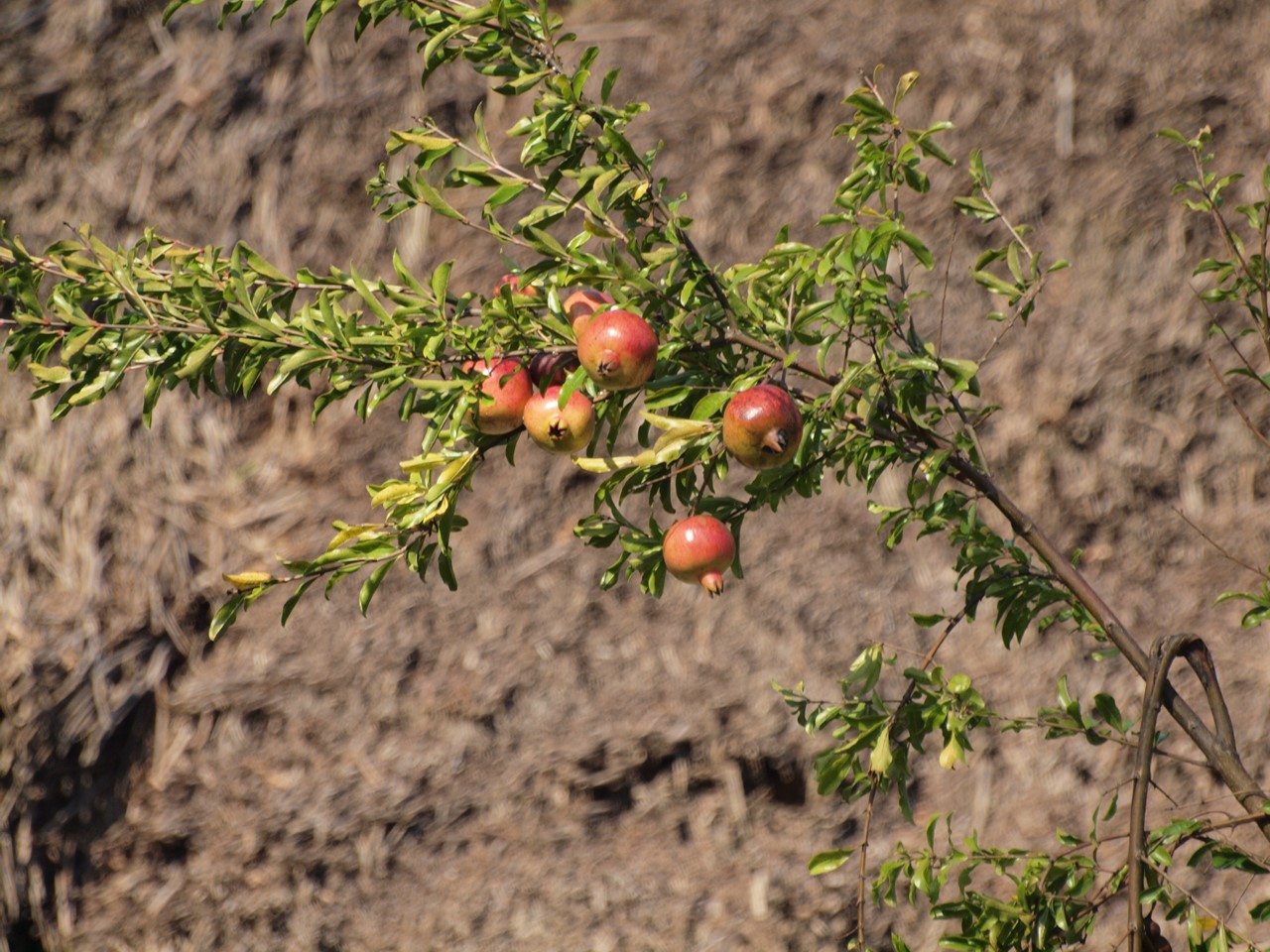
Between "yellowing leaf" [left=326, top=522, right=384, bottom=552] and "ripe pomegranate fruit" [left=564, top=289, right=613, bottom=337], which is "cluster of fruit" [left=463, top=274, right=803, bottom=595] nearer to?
"ripe pomegranate fruit" [left=564, top=289, right=613, bottom=337]

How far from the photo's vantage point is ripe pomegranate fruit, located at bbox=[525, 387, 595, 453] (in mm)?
1061

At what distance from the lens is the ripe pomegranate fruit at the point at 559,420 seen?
1.06m

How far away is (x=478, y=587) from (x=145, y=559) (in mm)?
857

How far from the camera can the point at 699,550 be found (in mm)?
1074

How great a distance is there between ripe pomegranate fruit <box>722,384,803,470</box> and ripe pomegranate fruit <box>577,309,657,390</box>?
88 millimetres

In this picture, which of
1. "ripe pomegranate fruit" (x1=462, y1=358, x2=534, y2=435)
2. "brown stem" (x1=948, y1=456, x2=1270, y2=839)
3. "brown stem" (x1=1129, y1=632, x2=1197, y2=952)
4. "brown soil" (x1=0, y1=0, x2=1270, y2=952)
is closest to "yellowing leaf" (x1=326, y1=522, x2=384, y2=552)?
"ripe pomegranate fruit" (x1=462, y1=358, x2=534, y2=435)

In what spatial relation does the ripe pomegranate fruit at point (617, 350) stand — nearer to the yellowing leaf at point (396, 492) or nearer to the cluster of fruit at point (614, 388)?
the cluster of fruit at point (614, 388)

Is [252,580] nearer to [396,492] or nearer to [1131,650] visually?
[396,492]

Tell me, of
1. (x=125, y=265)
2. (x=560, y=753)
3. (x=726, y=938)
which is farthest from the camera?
(x=560, y=753)

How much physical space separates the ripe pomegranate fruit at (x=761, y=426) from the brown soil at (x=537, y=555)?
1.94 metres

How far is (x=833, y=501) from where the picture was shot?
10.1ft

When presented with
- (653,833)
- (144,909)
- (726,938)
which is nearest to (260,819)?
(144,909)

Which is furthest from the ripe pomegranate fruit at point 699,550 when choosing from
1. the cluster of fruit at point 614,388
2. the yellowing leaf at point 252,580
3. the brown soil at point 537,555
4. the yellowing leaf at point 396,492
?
the brown soil at point 537,555

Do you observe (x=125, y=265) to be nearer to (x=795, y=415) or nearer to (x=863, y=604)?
(x=795, y=415)
